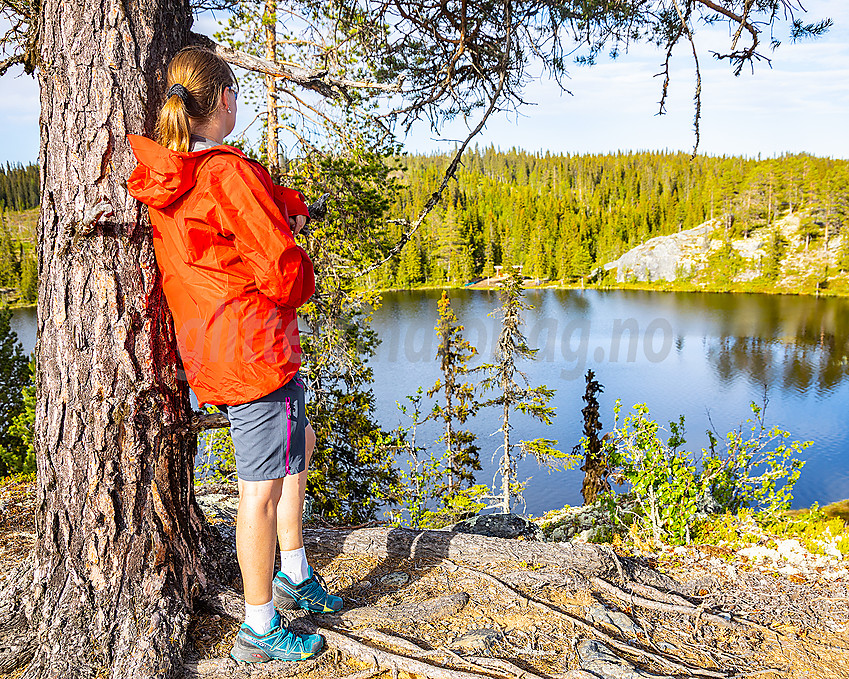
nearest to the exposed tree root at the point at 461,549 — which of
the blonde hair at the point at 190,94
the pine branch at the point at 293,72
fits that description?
the blonde hair at the point at 190,94

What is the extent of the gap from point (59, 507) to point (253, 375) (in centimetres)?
92

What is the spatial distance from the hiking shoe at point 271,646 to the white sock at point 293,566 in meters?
0.25

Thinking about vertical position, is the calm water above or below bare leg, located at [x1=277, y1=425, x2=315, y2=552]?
below

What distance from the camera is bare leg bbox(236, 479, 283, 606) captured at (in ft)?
6.05

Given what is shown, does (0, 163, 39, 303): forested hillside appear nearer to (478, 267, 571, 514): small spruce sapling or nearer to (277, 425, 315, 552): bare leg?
(478, 267, 571, 514): small spruce sapling

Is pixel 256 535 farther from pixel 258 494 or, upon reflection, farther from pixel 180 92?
pixel 180 92

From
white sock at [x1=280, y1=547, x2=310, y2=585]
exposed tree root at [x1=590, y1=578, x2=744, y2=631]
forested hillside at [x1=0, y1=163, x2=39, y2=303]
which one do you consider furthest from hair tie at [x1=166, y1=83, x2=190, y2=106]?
forested hillside at [x1=0, y1=163, x2=39, y2=303]

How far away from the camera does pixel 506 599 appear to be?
2303 millimetres

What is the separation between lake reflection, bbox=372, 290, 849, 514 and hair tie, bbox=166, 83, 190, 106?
11687mm

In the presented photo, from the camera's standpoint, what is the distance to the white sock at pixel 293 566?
2.15 meters

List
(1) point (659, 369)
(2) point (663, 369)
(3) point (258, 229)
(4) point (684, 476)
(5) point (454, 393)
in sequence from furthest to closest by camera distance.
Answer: (2) point (663, 369) → (1) point (659, 369) → (5) point (454, 393) → (4) point (684, 476) → (3) point (258, 229)

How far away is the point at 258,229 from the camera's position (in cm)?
168

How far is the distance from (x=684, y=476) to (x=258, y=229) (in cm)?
298

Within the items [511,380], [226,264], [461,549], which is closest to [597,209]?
[511,380]
